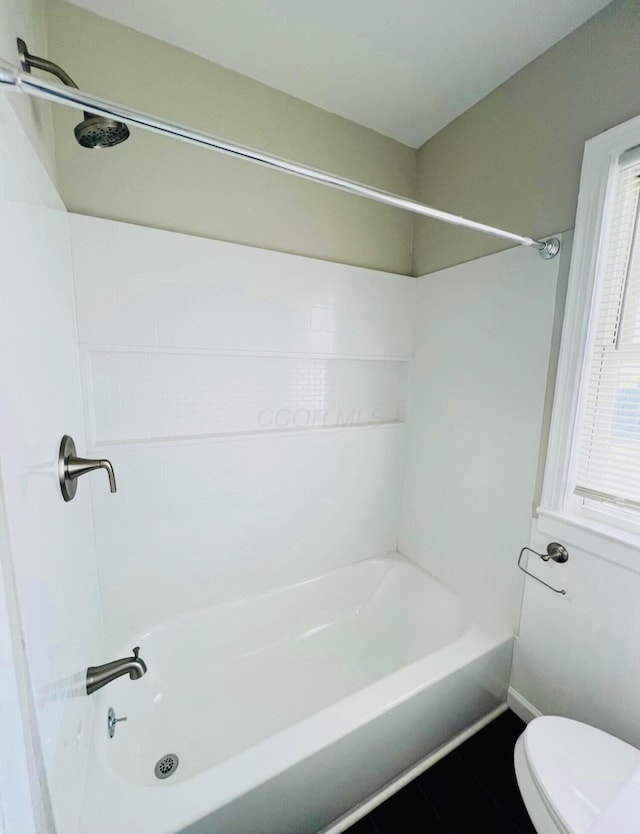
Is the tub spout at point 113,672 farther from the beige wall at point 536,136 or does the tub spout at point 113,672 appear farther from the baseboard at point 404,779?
the beige wall at point 536,136

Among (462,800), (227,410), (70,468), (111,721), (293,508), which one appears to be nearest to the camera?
(70,468)

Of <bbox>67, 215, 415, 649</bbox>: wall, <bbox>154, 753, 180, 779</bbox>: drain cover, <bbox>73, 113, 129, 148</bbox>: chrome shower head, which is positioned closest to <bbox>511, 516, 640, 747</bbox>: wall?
<bbox>67, 215, 415, 649</bbox>: wall

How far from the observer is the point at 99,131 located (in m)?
0.90

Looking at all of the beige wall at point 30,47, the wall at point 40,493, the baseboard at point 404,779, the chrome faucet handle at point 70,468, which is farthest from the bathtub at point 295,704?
the beige wall at point 30,47

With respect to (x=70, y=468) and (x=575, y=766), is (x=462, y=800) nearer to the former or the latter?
(x=575, y=766)

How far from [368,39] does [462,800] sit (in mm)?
2718

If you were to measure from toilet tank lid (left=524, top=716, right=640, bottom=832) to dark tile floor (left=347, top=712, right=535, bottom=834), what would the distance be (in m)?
0.43

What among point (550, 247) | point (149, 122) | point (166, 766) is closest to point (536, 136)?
point (550, 247)

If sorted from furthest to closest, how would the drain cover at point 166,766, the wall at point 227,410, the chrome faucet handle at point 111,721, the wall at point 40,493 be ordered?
→ the wall at point 227,410
the drain cover at point 166,766
the chrome faucet handle at point 111,721
the wall at point 40,493

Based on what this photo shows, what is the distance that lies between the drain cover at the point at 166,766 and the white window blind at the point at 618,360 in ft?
5.76

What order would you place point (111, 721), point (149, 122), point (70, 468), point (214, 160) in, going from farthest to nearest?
point (214, 160), point (111, 721), point (70, 468), point (149, 122)

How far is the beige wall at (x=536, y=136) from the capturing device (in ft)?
3.48

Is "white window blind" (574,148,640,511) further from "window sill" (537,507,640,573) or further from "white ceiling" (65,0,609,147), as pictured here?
"white ceiling" (65,0,609,147)

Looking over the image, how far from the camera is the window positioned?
1.08 meters
